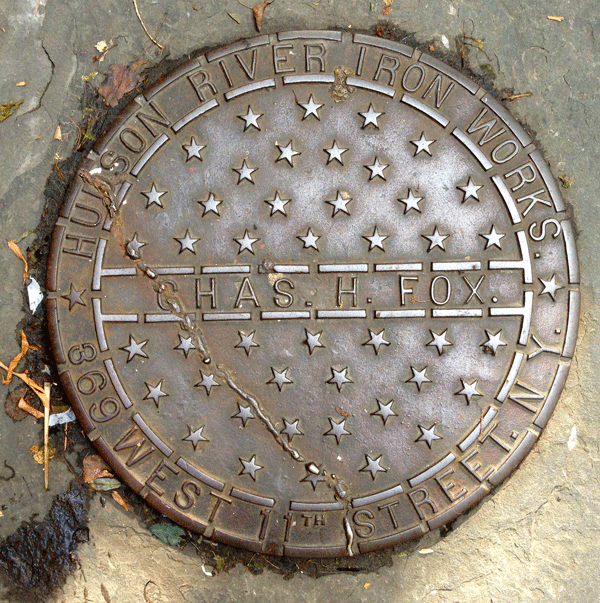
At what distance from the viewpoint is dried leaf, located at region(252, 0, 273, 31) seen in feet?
8.40

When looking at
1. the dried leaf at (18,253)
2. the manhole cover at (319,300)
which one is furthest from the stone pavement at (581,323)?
the dried leaf at (18,253)

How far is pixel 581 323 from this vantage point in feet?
8.48

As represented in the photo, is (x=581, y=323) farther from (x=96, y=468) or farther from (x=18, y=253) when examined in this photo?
(x=18, y=253)

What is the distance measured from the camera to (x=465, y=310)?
8.13 ft

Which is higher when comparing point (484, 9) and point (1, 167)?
point (484, 9)

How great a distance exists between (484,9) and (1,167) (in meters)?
2.55

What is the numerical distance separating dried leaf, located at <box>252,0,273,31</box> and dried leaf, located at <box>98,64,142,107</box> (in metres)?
0.65

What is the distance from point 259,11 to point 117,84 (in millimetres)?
796

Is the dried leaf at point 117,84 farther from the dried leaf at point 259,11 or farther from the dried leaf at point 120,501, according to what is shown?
the dried leaf at point 120,501

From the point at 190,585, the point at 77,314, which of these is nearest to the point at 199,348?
the point at 77,314

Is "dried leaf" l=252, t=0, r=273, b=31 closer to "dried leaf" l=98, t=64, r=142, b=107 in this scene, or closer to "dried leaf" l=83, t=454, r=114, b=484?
"dried leaf" l=98, t=64, r=142, b=107

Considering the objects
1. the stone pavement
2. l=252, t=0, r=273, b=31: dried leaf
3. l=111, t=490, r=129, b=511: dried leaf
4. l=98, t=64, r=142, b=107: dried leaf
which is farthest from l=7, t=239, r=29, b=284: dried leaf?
l=252, t=0, r=273, b=31: dried leaf

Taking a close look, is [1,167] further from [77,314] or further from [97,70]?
[77,314]

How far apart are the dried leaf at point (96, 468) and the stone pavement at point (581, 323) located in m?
0.13
